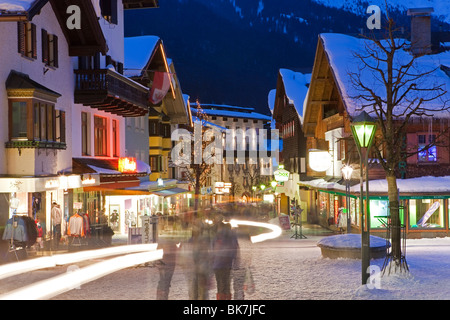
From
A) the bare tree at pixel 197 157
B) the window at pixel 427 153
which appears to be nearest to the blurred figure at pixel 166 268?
the window at pixel 427 153

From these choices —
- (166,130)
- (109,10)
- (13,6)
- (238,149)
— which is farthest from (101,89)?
(238,149)

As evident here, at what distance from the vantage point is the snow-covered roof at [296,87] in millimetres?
51594

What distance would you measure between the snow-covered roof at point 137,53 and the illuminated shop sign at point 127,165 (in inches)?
250

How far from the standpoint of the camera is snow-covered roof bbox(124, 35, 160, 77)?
1588 inches

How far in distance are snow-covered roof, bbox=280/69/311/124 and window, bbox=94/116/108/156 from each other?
61.1 ft

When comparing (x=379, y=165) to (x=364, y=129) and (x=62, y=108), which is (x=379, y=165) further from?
(x=364, y=129)

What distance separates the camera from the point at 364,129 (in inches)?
618

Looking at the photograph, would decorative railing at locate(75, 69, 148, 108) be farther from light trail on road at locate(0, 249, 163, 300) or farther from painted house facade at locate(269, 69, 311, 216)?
painted house facade at locate(269, 69, 311, 216)

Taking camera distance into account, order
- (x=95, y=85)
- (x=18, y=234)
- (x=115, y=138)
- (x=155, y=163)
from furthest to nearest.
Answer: (x=155, y=163) < (x=115, y=138) < (x=95, y=85) < (x=18, y=234)

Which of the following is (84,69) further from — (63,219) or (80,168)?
(63,219)

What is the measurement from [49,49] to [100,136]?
8.36m

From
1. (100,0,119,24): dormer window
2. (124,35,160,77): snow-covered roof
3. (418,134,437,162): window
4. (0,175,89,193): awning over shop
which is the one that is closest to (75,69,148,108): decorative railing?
(0,175,89,193): awning over shop
